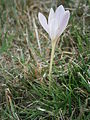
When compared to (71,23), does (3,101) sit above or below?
below

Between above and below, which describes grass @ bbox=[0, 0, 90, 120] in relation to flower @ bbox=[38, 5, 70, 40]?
below

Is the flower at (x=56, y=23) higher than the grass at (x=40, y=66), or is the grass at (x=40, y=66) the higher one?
the flower at (x=56, y=23)

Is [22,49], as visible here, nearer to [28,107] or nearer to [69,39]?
[69,39]

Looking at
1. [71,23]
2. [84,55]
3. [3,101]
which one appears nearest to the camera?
[3,101]

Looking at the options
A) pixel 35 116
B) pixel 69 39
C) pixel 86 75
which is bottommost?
pixel 35 116

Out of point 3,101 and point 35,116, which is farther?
point 3,101

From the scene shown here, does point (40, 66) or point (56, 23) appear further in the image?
point (40, 66)

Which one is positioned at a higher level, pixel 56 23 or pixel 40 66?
pixel 56 23

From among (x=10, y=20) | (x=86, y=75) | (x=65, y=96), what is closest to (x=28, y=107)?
(x=65, y=96)
